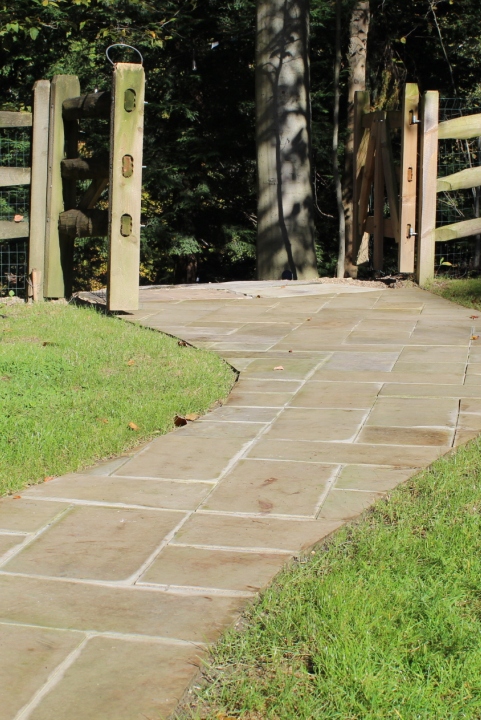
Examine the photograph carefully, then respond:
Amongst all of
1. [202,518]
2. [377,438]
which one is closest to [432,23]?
[377,438]

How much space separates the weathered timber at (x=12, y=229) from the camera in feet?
26.9

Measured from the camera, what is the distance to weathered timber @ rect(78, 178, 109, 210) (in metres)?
7.88

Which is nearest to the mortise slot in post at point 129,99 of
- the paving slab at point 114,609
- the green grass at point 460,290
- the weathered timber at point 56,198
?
the weathered timber at point 56,198

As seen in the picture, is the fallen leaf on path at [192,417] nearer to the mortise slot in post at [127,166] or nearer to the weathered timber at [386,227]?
the mortise slot in post at [127,166]

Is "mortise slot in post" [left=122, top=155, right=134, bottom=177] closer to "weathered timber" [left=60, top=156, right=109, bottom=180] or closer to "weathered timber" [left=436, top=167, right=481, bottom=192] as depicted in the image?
"weathered timber" [left=60, top=156, right=109, bottom=180]

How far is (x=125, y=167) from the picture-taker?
730 centimetres

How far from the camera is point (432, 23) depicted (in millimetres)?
16953

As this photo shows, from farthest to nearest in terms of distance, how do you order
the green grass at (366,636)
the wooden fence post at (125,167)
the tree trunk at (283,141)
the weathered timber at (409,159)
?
the tree trunk at (283,141) → the weathered timber at (409,159) → the wooden fence post at (125,167) → the green grass at (366,636)

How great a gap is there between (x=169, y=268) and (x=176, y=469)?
1518 cm

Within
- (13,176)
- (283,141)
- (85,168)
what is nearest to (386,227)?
(283,141)

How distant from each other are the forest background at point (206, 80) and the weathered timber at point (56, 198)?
6.53m

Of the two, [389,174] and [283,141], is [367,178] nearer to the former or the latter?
[389,174]

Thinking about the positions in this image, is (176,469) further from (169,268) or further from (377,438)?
(169,268)

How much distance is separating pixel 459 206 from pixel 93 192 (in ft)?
23.0
